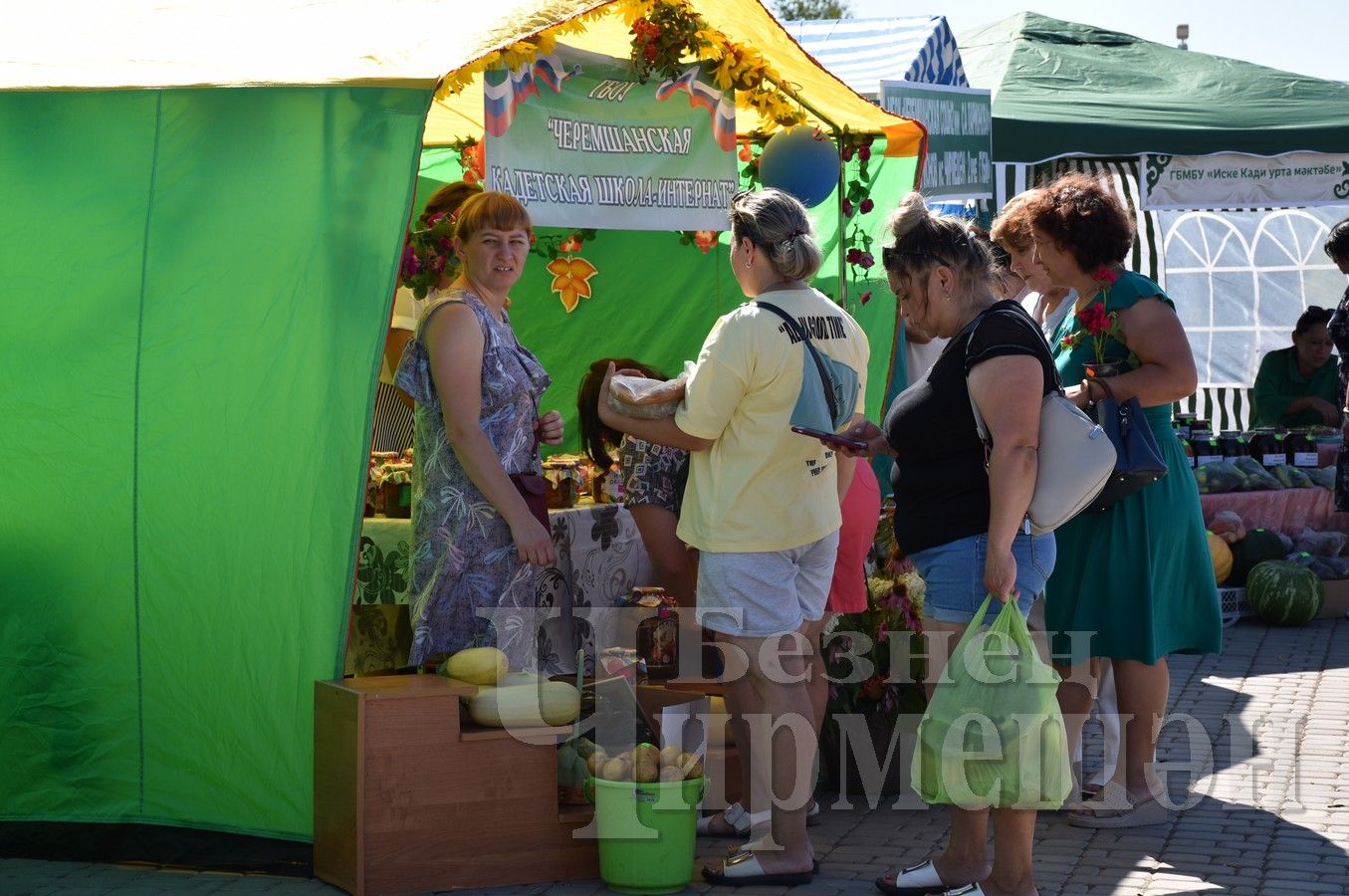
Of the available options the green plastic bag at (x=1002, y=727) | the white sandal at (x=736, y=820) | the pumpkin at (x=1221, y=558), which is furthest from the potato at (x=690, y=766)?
the pumpkin at (x=1221, y=558)

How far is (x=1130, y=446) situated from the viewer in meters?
4.09

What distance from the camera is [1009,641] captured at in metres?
3.48

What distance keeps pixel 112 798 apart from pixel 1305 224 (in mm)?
11599

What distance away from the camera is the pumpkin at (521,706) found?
3.99 meters

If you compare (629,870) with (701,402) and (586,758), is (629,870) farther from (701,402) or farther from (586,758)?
(701,402)

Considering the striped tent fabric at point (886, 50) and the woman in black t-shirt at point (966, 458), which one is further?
the striped tent fabric at point (886, 50)

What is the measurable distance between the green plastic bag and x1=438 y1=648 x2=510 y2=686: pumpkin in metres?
1.18

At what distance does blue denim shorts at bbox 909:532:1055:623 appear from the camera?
3621mm

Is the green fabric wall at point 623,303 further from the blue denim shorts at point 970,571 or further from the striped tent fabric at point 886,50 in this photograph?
the blue denim shorts at point 970,571

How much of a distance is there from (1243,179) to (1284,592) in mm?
2905

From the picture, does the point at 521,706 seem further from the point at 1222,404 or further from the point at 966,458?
the point at 1222,404

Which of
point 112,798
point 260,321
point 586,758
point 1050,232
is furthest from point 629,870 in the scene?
Result: point 1050,232

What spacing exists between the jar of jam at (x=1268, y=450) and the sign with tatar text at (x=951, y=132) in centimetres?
229

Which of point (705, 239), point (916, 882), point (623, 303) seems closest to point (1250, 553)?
point (705, 239)
